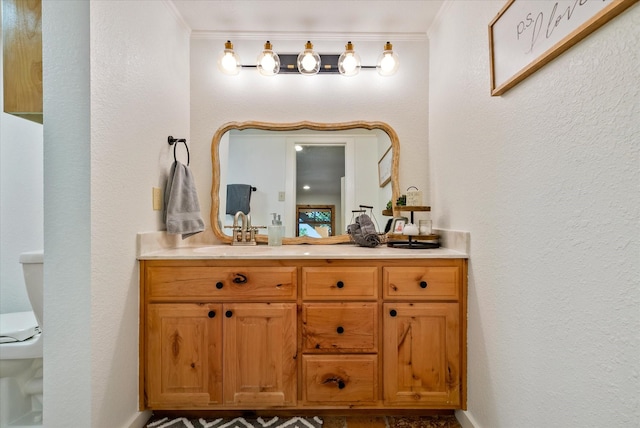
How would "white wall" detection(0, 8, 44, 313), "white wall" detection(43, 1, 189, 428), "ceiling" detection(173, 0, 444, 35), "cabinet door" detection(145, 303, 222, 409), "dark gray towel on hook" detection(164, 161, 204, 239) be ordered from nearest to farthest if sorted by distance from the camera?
"white wall" detection(43, 1, 189, 428)
"cabinet door" detection(145, 303, 222, 409)
"dark gray towel on hook" detection(164, 161, 204, 239)
"ceiling" detection(173, 0, 444, 35)
"white wall" detection(0, 8, 44, 313)

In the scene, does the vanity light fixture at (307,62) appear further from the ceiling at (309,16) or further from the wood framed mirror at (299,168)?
the wood framed mirror at (299,168)

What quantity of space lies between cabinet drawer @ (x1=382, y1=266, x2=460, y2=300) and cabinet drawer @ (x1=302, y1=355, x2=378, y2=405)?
34 centimetres

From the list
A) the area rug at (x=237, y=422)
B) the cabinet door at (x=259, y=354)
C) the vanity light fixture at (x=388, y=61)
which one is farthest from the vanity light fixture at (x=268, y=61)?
the area rug at (x=237, y=422)

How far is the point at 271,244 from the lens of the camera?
6.57 ft

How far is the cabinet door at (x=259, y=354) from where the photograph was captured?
4.92 feet

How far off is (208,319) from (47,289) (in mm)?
636

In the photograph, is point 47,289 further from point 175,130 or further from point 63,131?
point 175,130

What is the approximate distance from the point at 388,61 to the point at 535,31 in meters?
1.12

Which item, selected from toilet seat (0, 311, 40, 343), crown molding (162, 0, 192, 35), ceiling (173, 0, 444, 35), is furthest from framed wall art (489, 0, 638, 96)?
toilet seat (0, 311, 40, 343)

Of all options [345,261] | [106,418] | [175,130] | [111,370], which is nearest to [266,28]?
[175,130]

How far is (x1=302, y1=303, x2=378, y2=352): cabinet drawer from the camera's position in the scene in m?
1.50

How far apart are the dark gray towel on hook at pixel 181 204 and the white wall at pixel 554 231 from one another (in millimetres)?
1476

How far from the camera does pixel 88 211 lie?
1.17 metres

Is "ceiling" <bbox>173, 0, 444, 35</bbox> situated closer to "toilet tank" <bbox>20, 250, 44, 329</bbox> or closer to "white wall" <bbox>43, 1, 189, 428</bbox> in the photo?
"white wall" <bbox>43, 1, 189, 428</bbox>
